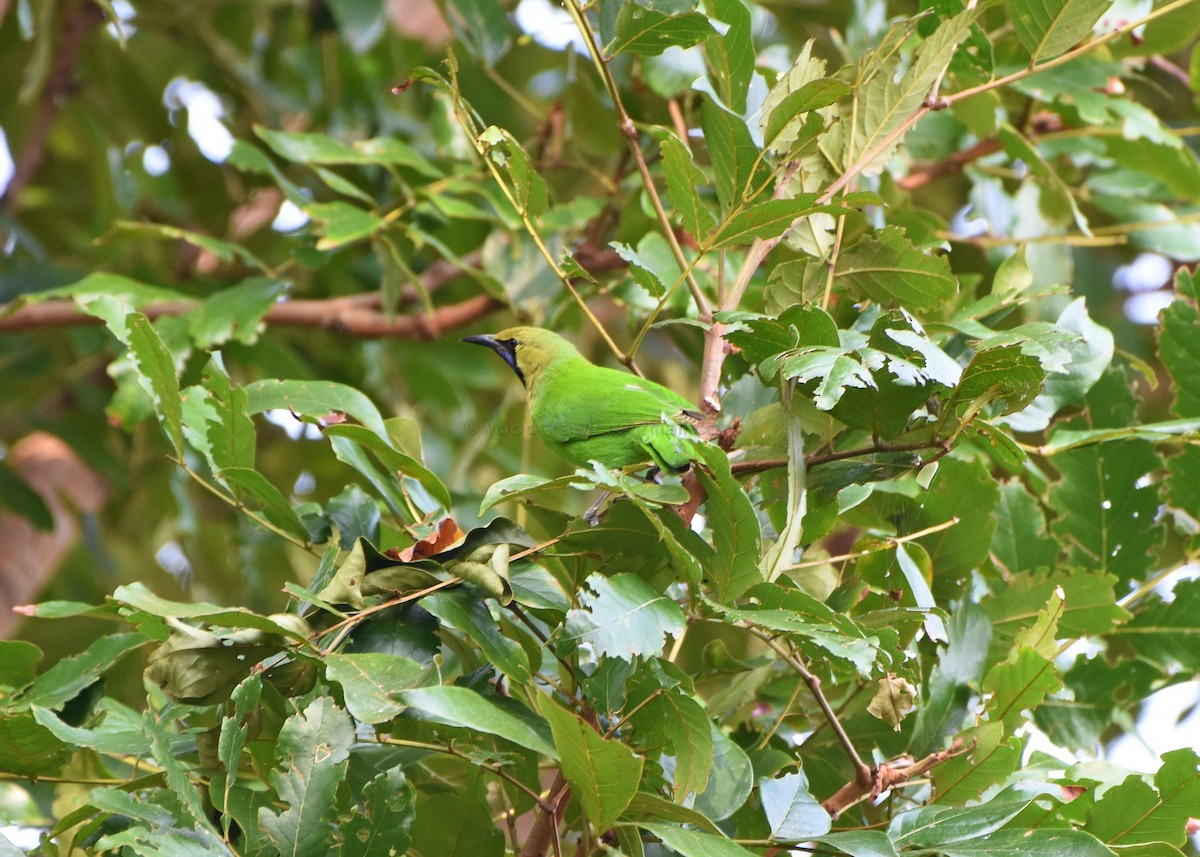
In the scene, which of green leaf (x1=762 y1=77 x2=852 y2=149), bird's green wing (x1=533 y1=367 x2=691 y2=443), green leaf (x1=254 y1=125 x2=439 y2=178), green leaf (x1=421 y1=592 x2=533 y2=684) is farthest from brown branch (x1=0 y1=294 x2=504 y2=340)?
green leaf (x1=421 y1=592 x2=533 y2=684)

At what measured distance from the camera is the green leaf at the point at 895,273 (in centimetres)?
190

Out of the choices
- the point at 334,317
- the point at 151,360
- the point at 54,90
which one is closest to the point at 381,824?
the point at 151,360

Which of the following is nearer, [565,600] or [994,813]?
[994,813]

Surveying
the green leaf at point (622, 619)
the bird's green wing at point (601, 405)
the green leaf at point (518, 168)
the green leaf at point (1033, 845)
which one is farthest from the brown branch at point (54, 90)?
the green leaf at point (1033, 845)

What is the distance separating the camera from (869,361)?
59.7 inches

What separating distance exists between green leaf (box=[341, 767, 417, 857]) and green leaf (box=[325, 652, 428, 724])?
13 cm

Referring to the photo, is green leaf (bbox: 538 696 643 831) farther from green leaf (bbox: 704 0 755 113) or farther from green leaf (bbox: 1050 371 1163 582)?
green leaf (bbox: 1050 371 1163 582)

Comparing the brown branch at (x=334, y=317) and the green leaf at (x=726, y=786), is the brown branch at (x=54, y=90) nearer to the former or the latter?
the brown branch at (x=334, y=317)

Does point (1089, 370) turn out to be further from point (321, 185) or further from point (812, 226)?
point (321, 185)

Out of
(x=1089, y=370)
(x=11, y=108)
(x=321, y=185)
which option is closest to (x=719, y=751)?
(x=1089, y=370)

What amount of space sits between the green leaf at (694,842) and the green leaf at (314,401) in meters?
0.85

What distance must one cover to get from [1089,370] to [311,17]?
373cm

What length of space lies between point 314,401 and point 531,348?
1497 millimetres

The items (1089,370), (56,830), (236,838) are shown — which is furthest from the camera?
(1089,370)
